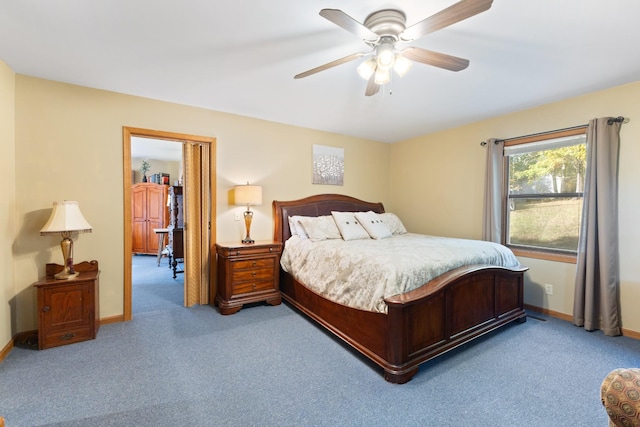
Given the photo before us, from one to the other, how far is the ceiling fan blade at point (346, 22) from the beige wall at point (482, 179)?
2.70 metres

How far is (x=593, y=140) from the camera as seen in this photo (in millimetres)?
2881

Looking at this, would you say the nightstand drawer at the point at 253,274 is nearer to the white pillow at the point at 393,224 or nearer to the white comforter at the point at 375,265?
the white comforter at the point at 375,265

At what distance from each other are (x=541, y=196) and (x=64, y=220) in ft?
16.4

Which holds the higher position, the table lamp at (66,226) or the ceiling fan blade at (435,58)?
the ceiling fan blade at (435,58)

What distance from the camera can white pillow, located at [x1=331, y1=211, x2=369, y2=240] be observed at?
368 cm

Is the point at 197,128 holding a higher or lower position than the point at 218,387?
higher

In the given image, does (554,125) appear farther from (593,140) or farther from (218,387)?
(218,387)

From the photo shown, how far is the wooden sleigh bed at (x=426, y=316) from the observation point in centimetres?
205

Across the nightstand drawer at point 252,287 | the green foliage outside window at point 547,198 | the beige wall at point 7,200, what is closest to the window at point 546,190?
the green foliage outside window at point 547,198

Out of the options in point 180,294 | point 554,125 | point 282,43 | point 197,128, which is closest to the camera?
point 282,43

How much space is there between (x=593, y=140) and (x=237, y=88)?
364 cm

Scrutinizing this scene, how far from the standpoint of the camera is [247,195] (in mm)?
3527

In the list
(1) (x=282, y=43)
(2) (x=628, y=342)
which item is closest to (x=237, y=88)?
(1) (x=282, y=43)

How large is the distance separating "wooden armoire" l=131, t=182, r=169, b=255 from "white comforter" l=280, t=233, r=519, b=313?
4852mm
